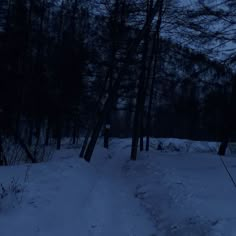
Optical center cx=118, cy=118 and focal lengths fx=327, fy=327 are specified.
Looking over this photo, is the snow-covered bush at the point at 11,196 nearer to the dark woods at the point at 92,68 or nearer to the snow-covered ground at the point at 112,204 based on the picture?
the snow-covered ground at the point at 112,204

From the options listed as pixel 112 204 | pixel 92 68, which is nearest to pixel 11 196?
pixel 112 204

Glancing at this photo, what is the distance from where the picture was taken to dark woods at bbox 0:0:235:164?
1493cm

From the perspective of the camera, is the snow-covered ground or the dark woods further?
the dark woods

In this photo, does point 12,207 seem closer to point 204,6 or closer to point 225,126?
point 204,6

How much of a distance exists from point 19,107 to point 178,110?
12.5 m

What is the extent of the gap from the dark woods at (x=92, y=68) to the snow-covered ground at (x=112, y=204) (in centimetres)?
542

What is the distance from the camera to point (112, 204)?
7.44m

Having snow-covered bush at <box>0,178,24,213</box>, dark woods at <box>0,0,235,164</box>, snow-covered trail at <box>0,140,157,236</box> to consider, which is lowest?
snow-covered trail at <box>0,140,157,236</box>

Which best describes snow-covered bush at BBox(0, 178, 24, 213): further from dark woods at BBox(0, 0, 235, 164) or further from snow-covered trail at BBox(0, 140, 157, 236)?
dark woods at BBox(0, 0, 235, 164)

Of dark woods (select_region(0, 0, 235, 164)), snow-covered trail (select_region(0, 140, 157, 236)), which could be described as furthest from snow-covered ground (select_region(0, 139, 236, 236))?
dark woods (select_region(0, 0, 235, 164))

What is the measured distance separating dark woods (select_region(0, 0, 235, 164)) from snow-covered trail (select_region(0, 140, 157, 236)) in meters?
5.55

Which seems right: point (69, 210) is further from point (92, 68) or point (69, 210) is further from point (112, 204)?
point (92, 68)

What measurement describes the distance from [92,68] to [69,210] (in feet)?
53.1

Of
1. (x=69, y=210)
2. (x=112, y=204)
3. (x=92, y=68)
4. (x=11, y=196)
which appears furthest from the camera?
(x=92, y=68)
